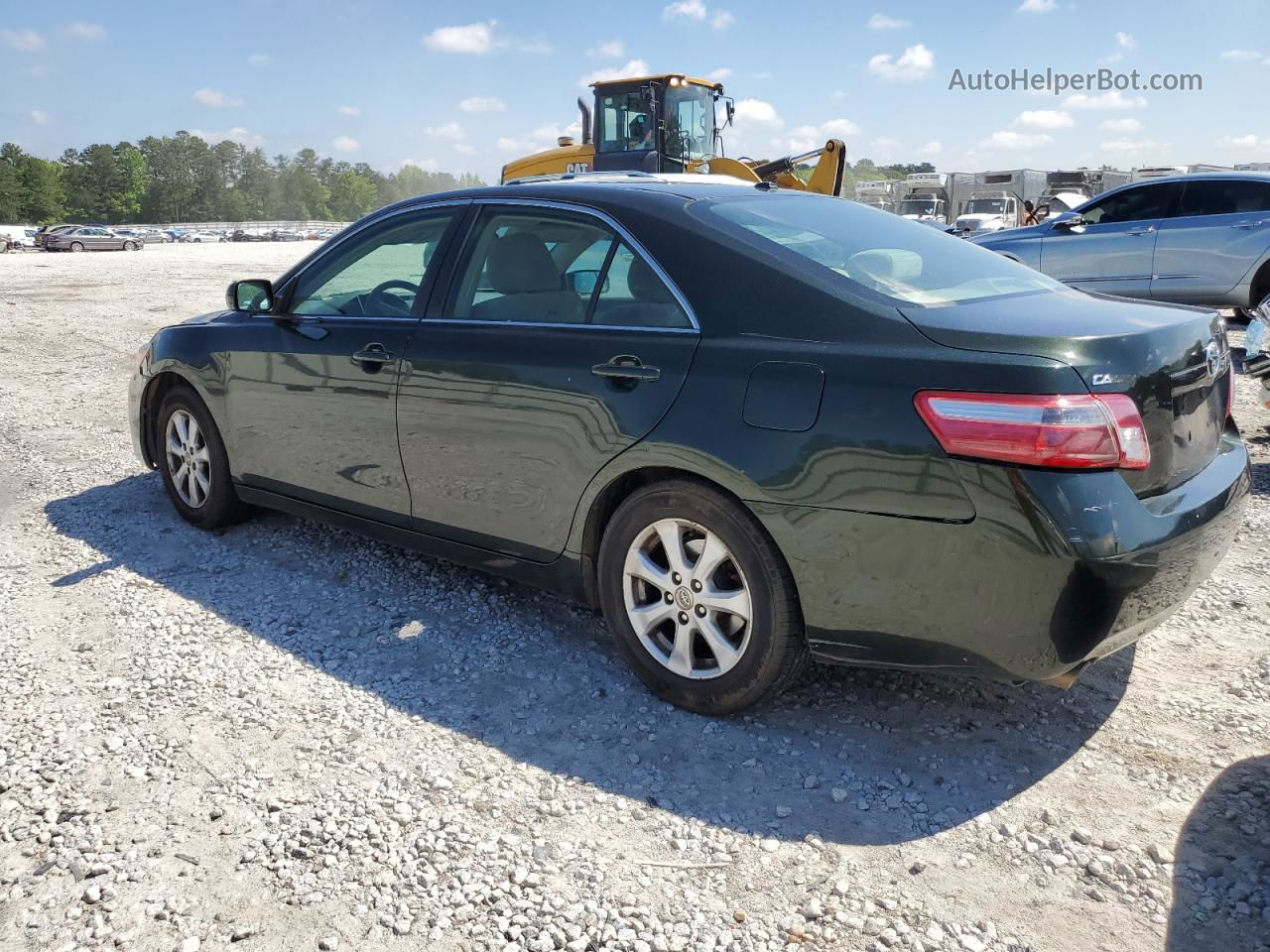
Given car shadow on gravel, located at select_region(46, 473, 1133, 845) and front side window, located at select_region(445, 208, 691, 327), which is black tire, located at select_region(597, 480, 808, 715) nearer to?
→ car shadow on gravel, located at select_region(46, 473, 1133, 845)

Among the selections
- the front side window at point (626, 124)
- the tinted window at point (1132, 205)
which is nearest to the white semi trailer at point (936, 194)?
the front side window at point (626, 124)

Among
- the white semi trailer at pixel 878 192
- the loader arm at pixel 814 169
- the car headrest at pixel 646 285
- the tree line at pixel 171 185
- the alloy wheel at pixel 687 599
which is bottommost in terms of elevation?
the alloy wheel at pixel 687 599

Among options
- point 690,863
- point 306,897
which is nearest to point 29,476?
point 306,897

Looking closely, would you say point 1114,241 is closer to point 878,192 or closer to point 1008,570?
point 1008,570

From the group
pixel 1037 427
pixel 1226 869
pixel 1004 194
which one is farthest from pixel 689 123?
pixel 1004 194

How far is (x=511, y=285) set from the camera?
376 centimetres

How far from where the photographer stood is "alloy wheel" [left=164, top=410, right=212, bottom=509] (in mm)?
5039

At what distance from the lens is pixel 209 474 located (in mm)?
5000

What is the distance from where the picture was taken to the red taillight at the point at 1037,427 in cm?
254

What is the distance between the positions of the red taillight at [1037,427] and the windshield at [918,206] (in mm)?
39548

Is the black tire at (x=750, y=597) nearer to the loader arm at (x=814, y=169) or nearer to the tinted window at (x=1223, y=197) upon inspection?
the tinted window at (x=1223, y=197)

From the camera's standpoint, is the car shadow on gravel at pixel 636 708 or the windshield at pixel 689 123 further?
the windshield at pixel 689 123

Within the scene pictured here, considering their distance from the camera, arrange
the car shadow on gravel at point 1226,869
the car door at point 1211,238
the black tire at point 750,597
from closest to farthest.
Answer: the car shadow on gravel at point 1226,869 < the black tire at point 750,597 < the car door at point 1211,238

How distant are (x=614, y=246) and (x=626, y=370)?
0.50 metres
